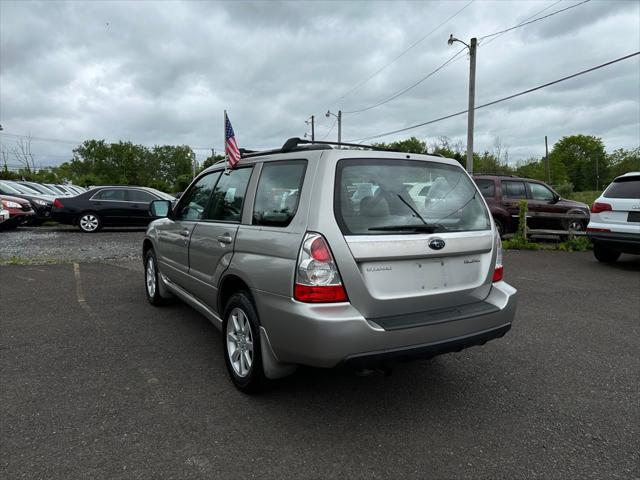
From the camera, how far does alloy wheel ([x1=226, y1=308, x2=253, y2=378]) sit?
10.2ft

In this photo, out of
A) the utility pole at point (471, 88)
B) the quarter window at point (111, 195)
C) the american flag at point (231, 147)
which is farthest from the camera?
the utility pole at point (471, 88)

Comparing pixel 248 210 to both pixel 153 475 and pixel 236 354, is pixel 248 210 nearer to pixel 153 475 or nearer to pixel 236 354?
pixel 236 354

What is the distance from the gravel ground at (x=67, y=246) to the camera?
30.6 ft

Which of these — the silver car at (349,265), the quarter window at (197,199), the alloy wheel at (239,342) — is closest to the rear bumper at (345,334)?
the silver car at (349,265)

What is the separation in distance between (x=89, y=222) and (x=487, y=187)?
12.3m

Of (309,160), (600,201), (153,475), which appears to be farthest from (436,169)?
(600,201)

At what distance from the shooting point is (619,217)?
7.98 meters

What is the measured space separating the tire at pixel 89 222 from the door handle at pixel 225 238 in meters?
12.7

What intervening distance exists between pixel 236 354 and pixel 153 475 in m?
1.08

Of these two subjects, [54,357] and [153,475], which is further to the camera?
[54,357]

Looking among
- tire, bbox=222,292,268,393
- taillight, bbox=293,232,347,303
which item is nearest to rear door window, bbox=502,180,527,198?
tire, bbox=222,292,268,393

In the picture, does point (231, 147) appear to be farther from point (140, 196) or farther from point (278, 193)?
point (140, 196)

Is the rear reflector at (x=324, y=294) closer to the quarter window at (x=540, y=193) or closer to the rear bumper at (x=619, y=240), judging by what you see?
the rear bumper at (x=619, y=240)

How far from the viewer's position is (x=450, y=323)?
2756 millimetres
